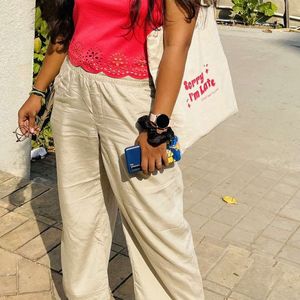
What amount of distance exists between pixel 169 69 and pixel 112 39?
0.81 feet

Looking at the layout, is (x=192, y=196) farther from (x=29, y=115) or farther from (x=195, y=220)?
(x=29, y=115)

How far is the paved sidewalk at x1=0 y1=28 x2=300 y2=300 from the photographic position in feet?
9.86

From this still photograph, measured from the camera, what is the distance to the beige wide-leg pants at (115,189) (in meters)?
2.08

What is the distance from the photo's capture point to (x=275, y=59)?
29.5ft

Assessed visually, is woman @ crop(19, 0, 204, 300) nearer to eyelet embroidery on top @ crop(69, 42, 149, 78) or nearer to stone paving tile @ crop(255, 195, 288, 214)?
eyelet embroidery on top @ crop(69, 42, 149, 78)

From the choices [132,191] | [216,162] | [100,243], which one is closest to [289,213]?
[216,162]

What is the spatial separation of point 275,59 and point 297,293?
655cm

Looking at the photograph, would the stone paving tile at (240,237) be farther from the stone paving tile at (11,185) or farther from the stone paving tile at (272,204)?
the stone paving tile at (11,185)

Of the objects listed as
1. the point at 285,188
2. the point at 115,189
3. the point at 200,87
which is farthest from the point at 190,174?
the point at 200,87

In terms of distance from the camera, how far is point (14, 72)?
3.92 metres

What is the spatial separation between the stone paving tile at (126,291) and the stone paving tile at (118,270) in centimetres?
3

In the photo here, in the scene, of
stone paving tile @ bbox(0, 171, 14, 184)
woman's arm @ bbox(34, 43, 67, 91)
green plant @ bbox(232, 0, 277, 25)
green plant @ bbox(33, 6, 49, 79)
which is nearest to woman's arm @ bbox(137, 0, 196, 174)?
woman's arm @ bbox(34, 43, 67, 91)

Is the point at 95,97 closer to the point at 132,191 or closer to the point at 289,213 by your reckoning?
the point at 132,191

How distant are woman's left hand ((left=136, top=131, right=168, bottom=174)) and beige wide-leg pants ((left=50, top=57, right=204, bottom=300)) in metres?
0.10
